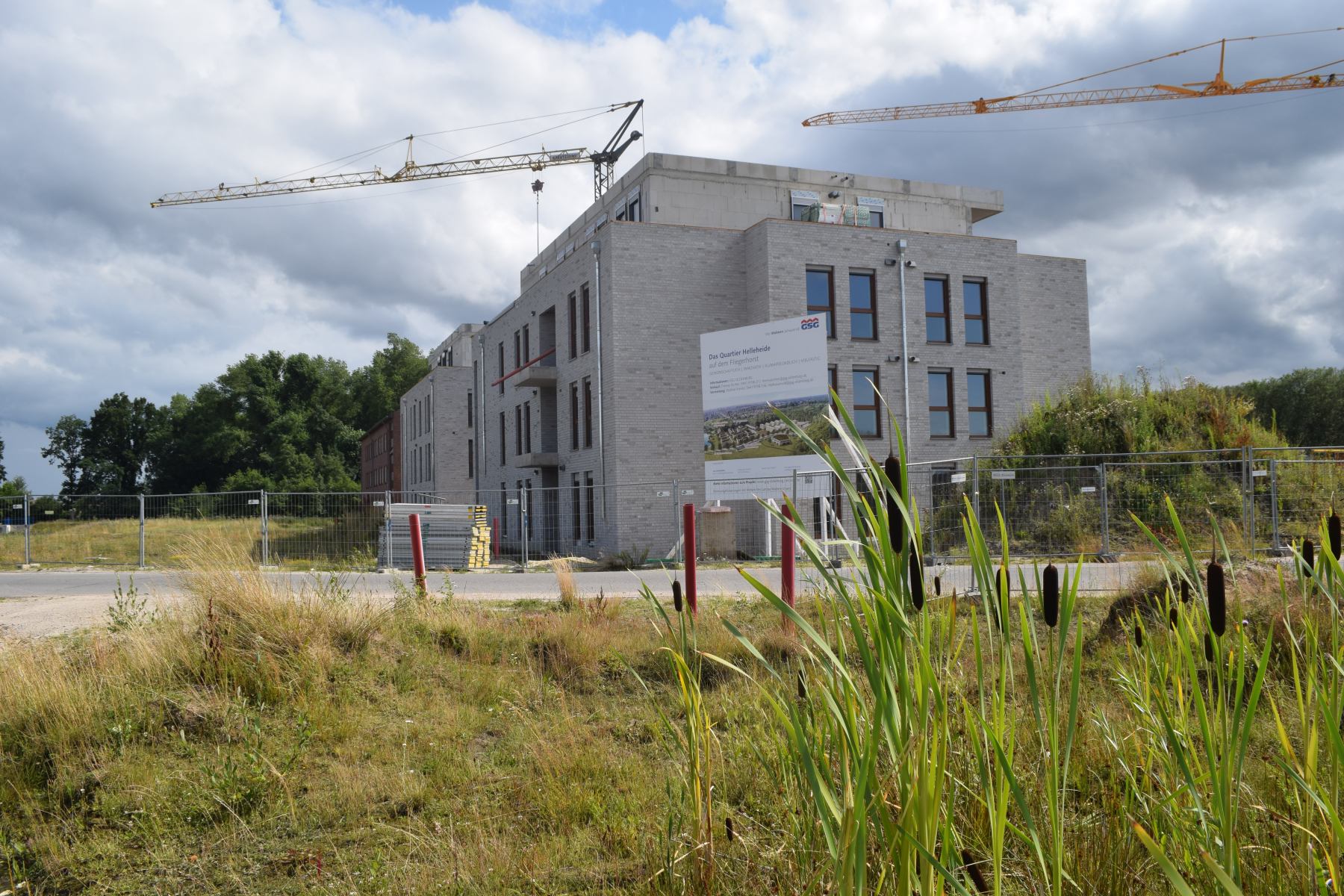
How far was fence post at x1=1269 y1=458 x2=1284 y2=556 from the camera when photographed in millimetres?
13109

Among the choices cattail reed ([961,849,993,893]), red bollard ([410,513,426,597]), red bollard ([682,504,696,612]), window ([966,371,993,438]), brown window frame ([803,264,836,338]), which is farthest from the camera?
window ([966,371,993,438])

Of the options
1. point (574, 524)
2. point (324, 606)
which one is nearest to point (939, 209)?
point (574, 524)

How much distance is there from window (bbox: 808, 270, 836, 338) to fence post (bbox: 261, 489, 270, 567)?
14.9 m

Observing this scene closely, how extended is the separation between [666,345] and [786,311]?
343 cm

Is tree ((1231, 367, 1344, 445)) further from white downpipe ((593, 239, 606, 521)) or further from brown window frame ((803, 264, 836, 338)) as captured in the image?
white downpipe ((593, 239, 606, 521))

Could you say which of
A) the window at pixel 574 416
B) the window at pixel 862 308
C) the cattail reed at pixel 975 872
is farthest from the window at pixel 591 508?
the cattail reed at pixel 975 872

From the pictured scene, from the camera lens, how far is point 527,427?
106 ft

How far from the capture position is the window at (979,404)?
86.8 feet

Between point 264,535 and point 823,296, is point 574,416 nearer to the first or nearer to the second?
point 823,296

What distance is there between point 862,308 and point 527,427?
1321 cm

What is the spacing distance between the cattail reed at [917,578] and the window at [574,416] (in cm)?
2637

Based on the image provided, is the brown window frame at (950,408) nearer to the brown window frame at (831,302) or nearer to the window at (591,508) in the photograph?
the brown window frame at (831,302)

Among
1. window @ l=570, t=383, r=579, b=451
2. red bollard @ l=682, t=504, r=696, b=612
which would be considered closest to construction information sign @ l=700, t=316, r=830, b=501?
window @ l=570, t=383, r=579, b=451

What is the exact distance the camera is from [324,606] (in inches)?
245
